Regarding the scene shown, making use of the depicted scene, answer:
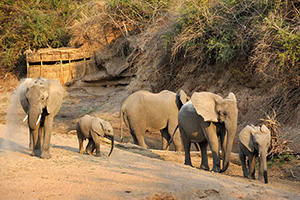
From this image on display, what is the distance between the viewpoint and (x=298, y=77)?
12.8 m

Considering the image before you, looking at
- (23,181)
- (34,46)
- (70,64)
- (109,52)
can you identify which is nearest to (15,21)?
(34,46)

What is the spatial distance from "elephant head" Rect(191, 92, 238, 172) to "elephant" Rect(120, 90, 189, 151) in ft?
10.8

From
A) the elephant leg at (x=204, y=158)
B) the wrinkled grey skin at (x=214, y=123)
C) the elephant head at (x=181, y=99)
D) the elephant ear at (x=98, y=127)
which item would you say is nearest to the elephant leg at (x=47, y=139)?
the elephant ear at (x=98, y=127)

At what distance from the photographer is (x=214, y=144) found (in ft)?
28.3

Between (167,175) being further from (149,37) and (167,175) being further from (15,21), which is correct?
(15,21)

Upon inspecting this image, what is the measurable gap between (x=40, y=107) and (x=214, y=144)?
144 inches

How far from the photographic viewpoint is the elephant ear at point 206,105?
8.66m

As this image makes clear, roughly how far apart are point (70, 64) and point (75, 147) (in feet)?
40.0

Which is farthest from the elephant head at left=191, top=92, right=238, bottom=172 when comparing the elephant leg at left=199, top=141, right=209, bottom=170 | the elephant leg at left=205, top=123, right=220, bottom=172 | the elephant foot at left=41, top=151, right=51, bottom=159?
the elephant foot at left=41, top=151, right=51, bottom=159

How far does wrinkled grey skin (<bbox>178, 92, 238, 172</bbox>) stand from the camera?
28.0 feet

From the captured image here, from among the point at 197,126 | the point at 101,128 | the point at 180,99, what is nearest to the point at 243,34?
the point at 180,99

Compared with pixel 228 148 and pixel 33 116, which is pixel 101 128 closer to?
pixel 33 116

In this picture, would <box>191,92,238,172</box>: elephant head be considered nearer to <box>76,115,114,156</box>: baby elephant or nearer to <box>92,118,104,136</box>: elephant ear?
<box>76,115,114,156</box>: baby elephant

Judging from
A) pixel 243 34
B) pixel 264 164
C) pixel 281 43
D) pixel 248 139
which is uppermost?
pixel 243 34
